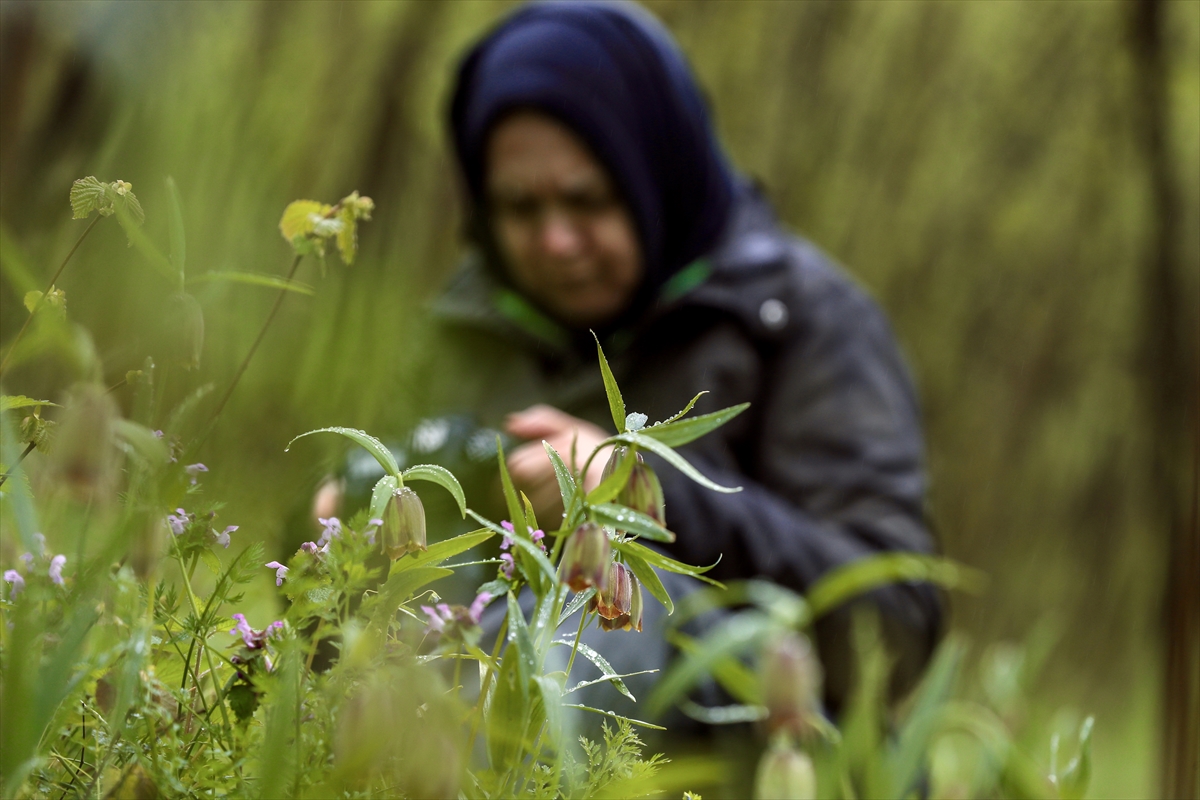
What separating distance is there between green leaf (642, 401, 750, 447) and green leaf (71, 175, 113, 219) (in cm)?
15

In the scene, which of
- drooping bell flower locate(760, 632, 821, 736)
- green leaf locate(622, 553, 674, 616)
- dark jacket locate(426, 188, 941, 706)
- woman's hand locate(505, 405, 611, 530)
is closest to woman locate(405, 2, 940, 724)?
dark jacket locate(426, 188, 941, 706)

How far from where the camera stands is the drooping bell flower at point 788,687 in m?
0.33

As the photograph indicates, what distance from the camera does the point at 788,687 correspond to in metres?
0.34

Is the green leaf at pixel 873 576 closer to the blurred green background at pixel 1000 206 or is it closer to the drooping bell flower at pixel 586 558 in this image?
the drooping bell flower at pixel 586 558

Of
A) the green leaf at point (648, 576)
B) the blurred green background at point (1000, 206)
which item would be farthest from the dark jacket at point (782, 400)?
the blurred green background at point (1000, 206)

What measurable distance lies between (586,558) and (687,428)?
0.04 m

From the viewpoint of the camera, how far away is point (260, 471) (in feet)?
1.12

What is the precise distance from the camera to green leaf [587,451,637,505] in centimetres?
23

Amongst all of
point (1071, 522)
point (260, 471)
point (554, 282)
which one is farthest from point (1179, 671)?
point (1071, 522)

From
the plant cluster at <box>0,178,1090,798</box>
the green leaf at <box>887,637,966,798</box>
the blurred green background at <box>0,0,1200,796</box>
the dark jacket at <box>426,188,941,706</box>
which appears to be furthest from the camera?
the blurred green background at <box>0,0,1200,796</box>

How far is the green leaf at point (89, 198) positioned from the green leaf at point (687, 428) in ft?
0.49

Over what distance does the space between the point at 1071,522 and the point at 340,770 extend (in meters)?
2.95

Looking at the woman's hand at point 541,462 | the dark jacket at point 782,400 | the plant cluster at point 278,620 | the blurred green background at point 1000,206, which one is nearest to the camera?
the plant cluster at point 278,620

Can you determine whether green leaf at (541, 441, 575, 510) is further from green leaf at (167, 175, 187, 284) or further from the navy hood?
the navy hood
